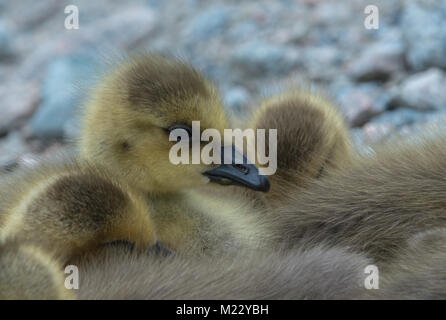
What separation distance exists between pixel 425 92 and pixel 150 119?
1042 millimetres

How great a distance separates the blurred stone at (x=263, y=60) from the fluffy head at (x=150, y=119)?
1103 mm

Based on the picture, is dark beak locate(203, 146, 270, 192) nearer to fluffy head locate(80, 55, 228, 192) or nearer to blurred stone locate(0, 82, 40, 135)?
fluffy head locate(80, 55, 228, 192)

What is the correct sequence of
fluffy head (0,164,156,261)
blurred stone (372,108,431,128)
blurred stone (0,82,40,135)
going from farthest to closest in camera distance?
blurred stone (0,82,40,135) → blurred stone (372,108,431,128) → fluffy head (0,164,156,261)

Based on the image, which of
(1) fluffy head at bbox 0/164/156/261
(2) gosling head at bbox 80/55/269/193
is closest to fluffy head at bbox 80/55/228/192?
(2) gosling head at bbox 80/55/269/193

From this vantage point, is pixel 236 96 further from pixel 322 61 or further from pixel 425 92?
pixel 425 92

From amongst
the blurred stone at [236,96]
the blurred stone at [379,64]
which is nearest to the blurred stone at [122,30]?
the blurred stone at [236,96]

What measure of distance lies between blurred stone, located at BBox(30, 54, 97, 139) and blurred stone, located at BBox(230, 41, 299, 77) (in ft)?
1.51

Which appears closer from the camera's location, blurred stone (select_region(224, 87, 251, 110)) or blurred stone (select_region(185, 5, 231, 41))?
blurred stone (select_region(224, 87, 251, 110))

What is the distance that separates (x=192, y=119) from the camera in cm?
160

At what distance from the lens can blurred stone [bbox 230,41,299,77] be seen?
276 cm

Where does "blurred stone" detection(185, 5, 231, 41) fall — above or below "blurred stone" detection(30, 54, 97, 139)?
above

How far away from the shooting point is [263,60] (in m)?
2.78

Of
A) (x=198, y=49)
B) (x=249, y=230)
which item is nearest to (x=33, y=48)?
(x=198, y=49)
